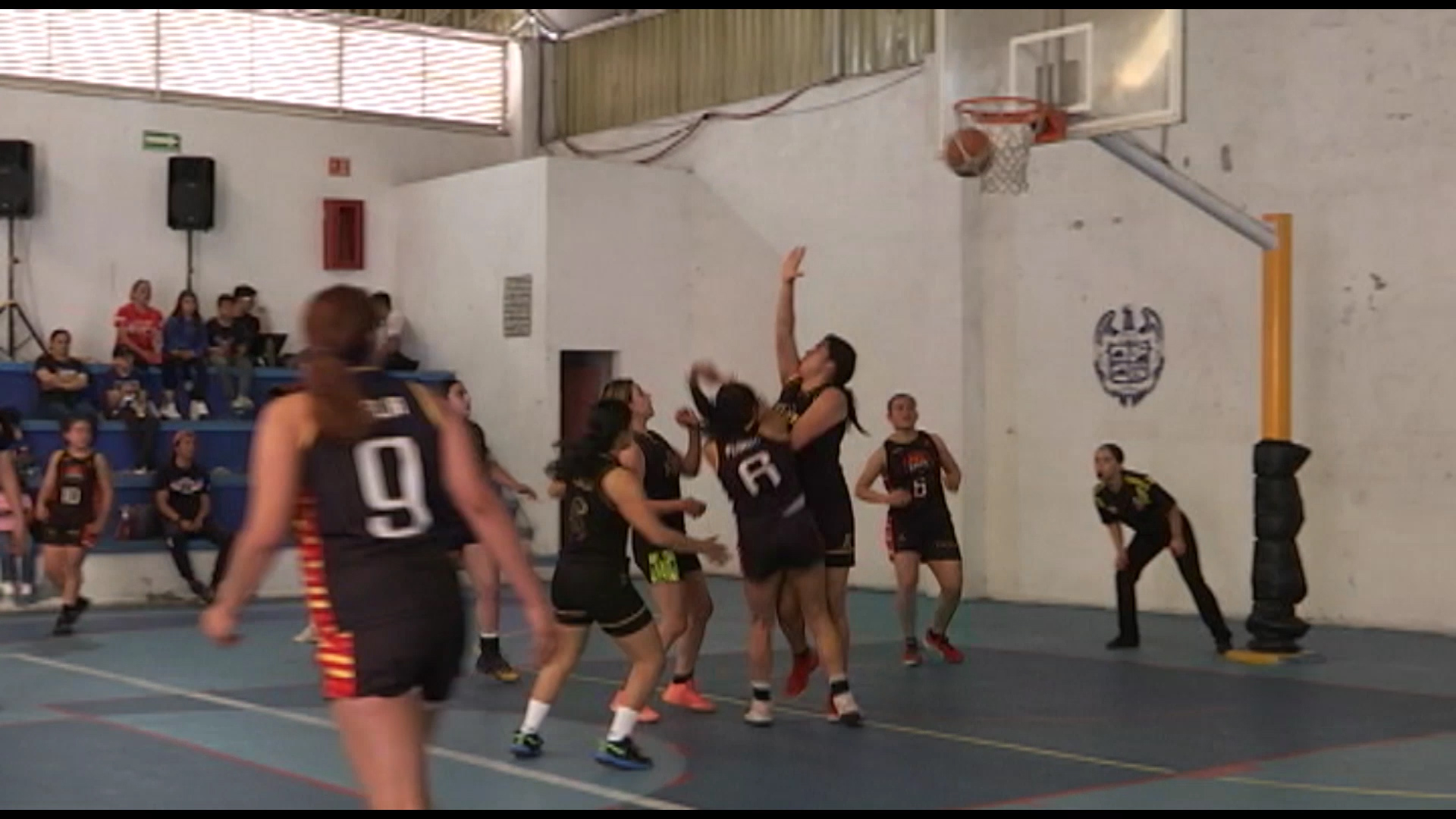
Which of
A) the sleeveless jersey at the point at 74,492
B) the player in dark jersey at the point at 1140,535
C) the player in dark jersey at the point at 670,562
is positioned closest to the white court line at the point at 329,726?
the player in dark jersey at the point at 670,562

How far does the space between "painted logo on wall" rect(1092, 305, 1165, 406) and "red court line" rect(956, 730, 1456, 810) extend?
8.06 metres

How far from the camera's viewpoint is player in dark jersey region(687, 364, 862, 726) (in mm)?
10227

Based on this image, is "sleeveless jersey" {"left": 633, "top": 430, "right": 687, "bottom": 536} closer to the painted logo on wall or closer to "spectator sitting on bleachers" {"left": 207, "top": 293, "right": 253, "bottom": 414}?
the painted logo on wall

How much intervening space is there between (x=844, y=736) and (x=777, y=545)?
1142 millimetres

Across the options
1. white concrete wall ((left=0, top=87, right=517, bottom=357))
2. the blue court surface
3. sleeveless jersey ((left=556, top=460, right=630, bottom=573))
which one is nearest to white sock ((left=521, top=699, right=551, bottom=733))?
the blue court surface

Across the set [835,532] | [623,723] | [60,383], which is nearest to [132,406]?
[60,383]

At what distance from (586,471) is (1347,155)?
33.6ft

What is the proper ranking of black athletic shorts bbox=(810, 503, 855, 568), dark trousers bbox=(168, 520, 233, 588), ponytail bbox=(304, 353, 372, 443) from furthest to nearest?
dark trousers bbox=(168, 520, 233, 588) < black athletic shorts bbox=(810, 503, 855, 568) < ponytail bbox=(304, 353, 372, 443)

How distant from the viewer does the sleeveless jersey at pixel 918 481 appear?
44.7ft

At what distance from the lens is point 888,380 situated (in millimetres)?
21016

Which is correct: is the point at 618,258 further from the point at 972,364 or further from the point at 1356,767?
the point at 1356,767

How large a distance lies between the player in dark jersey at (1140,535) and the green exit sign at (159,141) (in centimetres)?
1421

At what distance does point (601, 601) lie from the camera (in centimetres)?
910

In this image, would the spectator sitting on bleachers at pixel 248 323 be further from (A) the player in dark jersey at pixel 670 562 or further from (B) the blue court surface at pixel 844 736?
(A) the player in dark jersey at pixel 670 562
